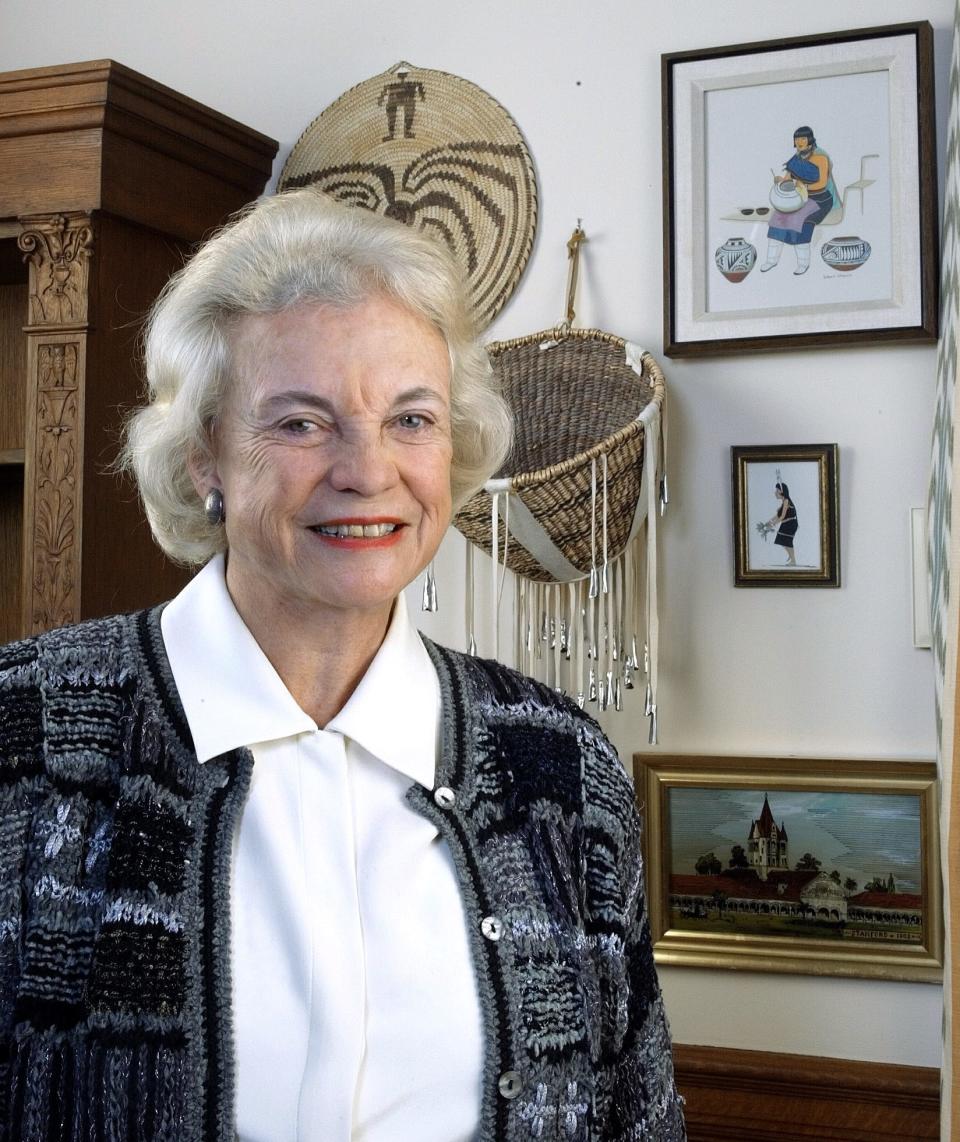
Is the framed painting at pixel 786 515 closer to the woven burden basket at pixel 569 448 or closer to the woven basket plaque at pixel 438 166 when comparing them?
the woven burden basket at pixel 569 448

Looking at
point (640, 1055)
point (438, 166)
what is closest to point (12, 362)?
point (438, 166)

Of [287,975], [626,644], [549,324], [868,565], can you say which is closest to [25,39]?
[549,324]

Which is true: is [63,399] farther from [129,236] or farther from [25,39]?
[25,39]

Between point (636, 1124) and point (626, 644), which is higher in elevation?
point (626, 644)

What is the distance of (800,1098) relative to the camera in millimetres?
1947

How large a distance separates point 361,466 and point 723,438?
1031 millimetres

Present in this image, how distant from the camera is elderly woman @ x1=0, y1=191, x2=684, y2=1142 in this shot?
105 cm

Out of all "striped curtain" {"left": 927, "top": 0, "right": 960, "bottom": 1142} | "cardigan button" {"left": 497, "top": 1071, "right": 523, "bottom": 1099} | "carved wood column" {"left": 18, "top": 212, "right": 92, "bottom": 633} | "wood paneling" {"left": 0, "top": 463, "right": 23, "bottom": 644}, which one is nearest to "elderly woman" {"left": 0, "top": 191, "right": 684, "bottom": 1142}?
"cardigan button" {"left": 497, "top": 1071, "right": 523, "bottom": 1099}

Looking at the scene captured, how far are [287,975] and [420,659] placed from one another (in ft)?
1.06

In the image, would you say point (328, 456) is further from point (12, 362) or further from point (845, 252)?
point (12, 362)

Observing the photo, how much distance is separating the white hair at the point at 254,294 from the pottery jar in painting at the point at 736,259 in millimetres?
854

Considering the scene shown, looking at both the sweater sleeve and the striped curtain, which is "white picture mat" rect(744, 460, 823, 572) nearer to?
the striped curtain

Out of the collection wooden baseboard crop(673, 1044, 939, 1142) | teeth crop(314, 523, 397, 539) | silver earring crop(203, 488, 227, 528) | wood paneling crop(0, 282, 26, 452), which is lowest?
wooden baseboard crop(673, 1044, 939, 1142)

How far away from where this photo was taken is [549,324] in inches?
85.3
